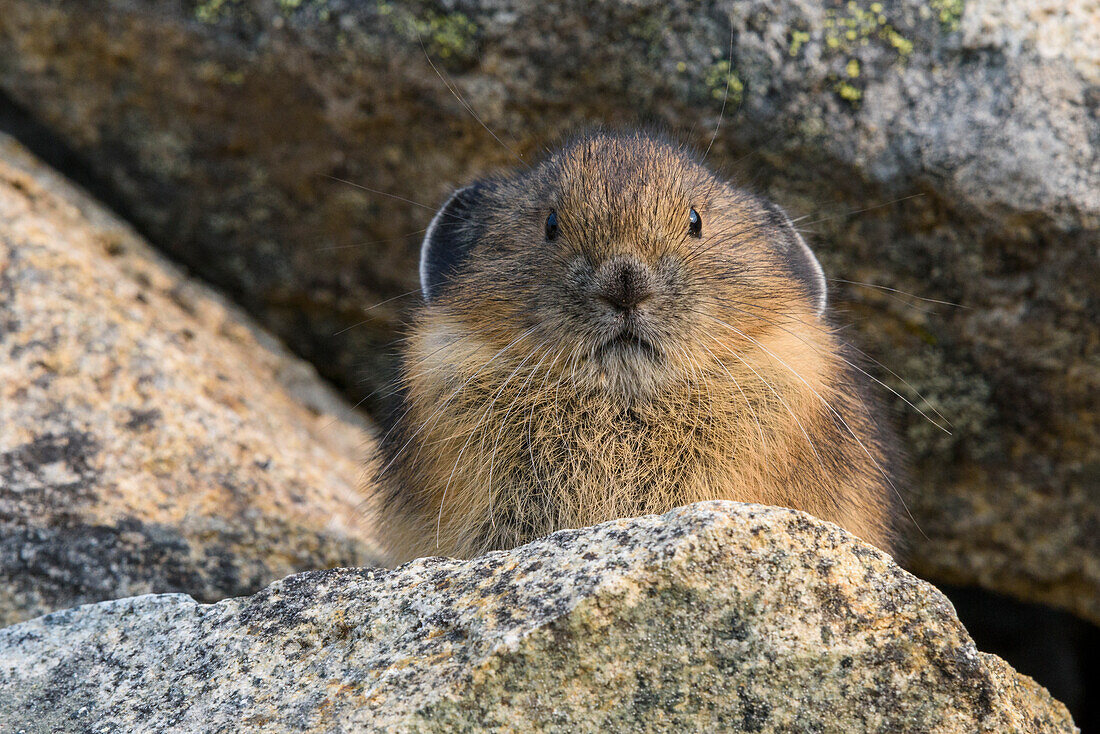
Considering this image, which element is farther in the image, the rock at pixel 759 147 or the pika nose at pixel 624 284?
the rock at pixel 759 147

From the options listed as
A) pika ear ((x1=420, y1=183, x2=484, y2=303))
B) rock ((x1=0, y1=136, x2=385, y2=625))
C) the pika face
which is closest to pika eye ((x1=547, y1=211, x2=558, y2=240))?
the pika face

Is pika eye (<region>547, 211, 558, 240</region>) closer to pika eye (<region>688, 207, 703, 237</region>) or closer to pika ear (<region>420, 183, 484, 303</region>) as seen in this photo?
pika eye (<region>688, 207, 703, 237</region>)

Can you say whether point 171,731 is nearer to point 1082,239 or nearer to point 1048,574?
point 1082,239

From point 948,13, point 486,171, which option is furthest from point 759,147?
point 486,171

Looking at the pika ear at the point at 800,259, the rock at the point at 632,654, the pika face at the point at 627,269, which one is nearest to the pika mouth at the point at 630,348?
the pika face at the point at 627,269

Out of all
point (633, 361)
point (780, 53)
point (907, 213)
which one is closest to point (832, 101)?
point (780, 53)

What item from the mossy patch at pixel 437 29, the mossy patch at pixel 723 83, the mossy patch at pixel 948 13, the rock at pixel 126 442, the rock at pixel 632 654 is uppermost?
the mossy patch at pixel 948 13

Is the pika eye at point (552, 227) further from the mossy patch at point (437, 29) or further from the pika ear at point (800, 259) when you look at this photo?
the mossy patch at point (437, 29)

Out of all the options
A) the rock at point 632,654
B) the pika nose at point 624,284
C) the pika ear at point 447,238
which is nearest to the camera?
the rock at point 632,654
